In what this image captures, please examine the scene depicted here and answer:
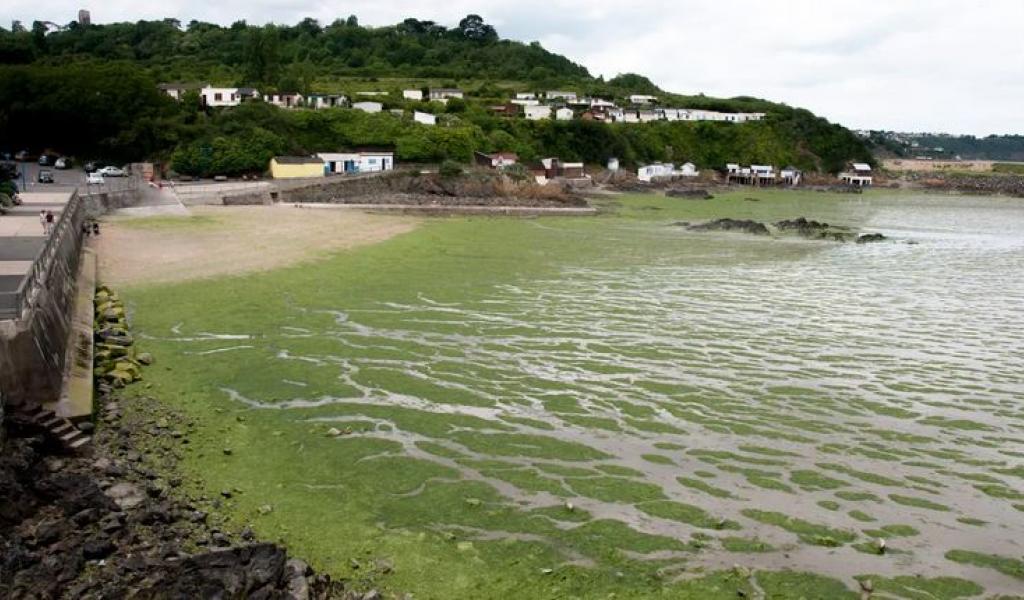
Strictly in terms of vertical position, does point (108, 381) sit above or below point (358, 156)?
below

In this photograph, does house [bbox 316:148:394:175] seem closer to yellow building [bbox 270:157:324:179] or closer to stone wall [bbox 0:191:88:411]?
yellow building [bbox 270:157:324:179]

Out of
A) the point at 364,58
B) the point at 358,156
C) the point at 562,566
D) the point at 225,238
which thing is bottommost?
the point at 562,566

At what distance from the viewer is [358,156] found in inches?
2763

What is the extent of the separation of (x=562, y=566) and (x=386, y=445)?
4.84m

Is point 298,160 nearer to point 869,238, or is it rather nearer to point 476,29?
point 869,238

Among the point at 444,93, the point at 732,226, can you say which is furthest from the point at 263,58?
the point at 732,226

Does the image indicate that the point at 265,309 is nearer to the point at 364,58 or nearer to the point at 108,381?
the point at 108,381

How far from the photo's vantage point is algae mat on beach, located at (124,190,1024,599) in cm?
1012

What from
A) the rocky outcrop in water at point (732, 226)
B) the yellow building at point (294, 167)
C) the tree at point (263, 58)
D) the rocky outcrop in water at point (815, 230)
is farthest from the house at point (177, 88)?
the rocky outcrop in water at point (815, 230)

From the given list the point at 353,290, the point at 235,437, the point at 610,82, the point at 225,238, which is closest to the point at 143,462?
the point at 235,437

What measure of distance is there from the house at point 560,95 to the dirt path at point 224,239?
78.7 m

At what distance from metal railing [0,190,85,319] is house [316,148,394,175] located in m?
35.4

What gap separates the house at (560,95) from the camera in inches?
4822

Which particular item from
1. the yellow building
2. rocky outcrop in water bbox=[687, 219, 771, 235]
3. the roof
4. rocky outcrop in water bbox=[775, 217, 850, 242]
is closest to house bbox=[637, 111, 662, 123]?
the roof
